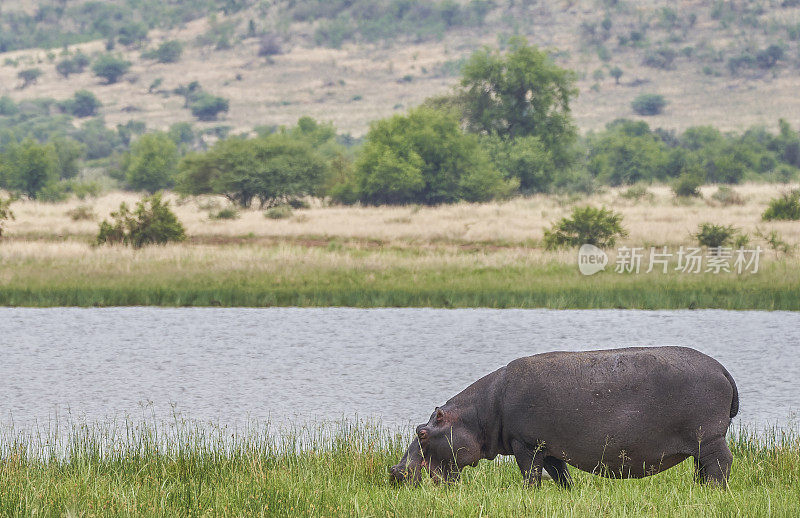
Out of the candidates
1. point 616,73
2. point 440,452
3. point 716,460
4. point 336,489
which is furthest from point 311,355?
Answer: point 616,73

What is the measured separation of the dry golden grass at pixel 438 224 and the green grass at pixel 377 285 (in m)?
9.67

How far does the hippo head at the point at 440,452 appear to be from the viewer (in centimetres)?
658

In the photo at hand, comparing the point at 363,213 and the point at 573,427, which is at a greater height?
the point at 573,427

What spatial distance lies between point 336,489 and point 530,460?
4.36ft

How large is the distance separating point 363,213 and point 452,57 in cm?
14302

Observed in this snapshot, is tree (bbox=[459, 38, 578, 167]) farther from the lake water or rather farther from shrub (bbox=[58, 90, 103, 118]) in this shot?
shrub (bbox=[58, 90, 103, 118])

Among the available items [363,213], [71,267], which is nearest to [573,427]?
[71,267]

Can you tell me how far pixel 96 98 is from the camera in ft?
572

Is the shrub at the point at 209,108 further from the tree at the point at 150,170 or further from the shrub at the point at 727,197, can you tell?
the shrub at the point at 727,197

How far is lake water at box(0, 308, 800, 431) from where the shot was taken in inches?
518

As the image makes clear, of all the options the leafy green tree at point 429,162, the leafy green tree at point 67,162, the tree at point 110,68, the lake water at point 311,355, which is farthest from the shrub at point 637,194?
the tree at point 110,68

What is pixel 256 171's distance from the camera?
56688mm

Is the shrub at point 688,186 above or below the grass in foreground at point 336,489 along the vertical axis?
below

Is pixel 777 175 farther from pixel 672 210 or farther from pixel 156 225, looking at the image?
pixel 156 225
